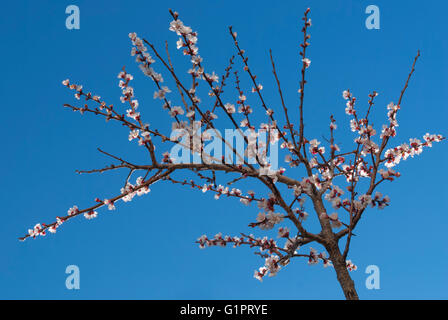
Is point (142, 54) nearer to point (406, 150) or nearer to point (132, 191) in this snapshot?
point (132, 191)

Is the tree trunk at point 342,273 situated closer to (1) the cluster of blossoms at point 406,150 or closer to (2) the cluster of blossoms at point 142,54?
(1) the cluster of blossoms at point 406,150

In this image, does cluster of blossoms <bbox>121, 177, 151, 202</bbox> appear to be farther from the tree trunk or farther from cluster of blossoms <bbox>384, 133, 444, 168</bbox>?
cluster of blossoms <bbox>384, 133, 444, 168</bbox>

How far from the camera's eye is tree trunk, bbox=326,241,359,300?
418cm

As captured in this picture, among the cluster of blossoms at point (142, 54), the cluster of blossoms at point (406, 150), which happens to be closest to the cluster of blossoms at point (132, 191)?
the cluster of blossoms at point (142, 54)

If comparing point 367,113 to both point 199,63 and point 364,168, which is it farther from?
point 199,63

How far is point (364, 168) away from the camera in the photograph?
5766 millimetres

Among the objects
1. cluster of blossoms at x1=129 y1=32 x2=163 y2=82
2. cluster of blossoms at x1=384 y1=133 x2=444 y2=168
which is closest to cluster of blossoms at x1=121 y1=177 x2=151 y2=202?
cluster of blossoms at x1=129 y1=32 x2=163 y2=82

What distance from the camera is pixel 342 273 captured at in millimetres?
4277

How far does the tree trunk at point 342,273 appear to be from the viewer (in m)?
4.18
